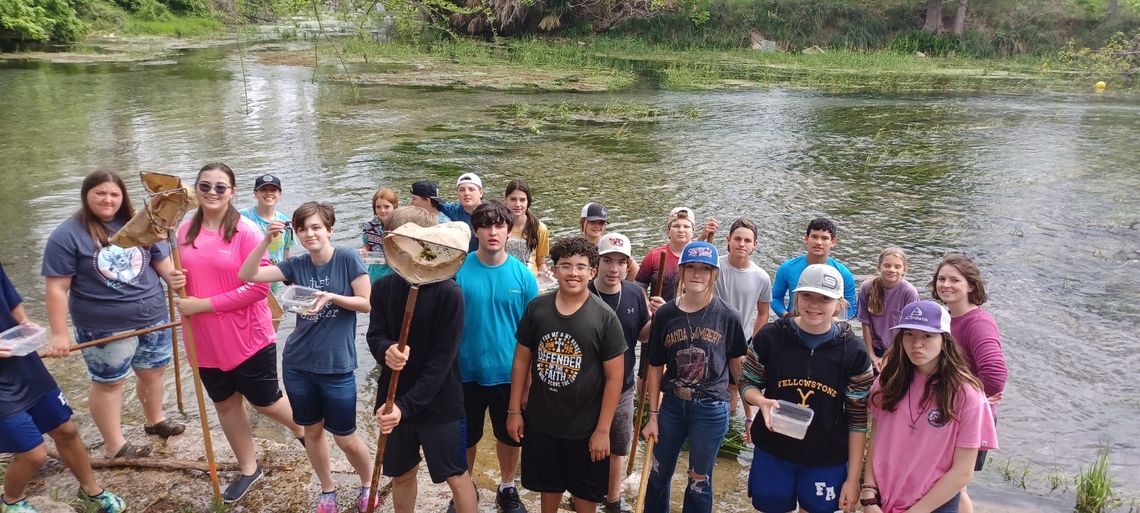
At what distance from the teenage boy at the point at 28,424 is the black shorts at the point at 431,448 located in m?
1.62

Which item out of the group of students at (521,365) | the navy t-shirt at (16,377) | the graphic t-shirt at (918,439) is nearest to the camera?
the graphic t-shirt at (918,439)

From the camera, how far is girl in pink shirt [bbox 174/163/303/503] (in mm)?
3736

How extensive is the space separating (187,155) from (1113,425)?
14.5 m

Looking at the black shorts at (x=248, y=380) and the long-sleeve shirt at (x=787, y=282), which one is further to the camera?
the long-sleeve shirt at (x=787, y=282)

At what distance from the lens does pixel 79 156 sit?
13.5 meters

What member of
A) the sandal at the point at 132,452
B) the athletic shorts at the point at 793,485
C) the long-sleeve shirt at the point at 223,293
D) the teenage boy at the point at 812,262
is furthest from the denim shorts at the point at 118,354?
the teenage boy at the point at 812,262

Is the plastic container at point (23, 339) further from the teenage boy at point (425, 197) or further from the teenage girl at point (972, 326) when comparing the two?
the teenage girl at point (972, 326)

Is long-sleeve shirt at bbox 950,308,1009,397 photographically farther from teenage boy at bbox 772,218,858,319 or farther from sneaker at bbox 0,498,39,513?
sneaker at bbox 0,498,39,513

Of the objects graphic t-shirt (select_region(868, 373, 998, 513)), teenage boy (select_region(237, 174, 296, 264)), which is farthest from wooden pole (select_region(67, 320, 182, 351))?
graphic t-shirt (select_region(868, 373, 998, 513))

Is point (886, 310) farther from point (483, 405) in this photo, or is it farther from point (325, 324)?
point (325, 324)

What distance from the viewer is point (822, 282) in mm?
3232

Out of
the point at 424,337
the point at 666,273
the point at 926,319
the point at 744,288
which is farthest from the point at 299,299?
the point at 926,319

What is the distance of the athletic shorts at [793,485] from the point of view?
3.33 metres

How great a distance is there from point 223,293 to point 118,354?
0.84 metres
